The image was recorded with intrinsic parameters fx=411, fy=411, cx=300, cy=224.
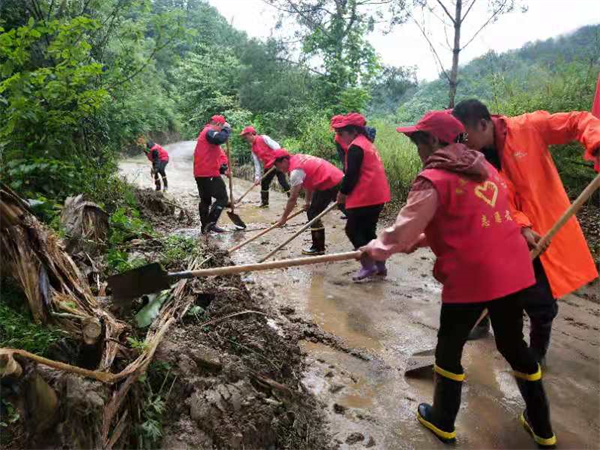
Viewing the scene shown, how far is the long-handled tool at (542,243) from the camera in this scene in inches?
91.7

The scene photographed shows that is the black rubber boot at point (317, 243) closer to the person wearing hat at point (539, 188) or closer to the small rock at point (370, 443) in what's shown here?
the person wearing hat at point (539, 188)

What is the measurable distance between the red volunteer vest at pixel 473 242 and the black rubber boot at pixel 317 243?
3.85 meters

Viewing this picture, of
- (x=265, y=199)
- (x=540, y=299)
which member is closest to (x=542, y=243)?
(x=540, y=299)

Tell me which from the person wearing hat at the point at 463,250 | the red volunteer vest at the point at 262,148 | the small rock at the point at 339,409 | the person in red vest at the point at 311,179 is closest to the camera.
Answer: the person wearing hat at the point at 463,250

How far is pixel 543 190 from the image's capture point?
2.76 metres

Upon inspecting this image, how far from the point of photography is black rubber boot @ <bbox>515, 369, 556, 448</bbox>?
7.09 feet

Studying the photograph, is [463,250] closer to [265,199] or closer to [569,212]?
[569,212]

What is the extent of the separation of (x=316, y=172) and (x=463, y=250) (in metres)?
3.63

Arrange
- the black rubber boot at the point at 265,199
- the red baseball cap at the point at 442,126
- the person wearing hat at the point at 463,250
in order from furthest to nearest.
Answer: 1. the black rubber boot at the point at 265,199
2. the red baseball cap at the point at 442,126
3. the person wearing hat at the point at 463,250

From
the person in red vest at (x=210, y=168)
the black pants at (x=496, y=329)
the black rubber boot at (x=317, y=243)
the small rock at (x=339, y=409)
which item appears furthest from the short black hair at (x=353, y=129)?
the small rock at (x=339, y=409)


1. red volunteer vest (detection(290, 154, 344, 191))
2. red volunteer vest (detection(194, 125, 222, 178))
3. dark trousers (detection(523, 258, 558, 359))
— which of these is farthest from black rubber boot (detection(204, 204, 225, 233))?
dark trousers (detection(523, 258, 558, 359))

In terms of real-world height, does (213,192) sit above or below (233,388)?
above

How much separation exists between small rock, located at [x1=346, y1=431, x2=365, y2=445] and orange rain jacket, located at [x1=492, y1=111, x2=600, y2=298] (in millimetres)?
1534

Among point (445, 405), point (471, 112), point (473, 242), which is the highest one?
point (471, 112)
